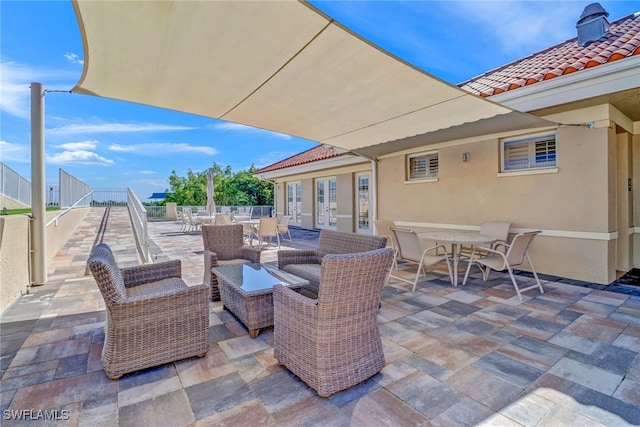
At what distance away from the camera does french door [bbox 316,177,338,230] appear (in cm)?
Answer: 1278

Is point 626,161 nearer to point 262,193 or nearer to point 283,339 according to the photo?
point 283,339

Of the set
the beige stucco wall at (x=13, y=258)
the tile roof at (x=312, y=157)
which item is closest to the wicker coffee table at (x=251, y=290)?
the beige stucco wall at (x=13, y=258)

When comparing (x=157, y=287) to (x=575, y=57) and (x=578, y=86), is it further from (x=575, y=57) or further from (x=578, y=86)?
(x=575, y=57)

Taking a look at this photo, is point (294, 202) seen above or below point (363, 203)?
above

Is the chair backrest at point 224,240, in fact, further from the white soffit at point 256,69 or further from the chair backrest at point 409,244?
the chair backrest at point 409,244

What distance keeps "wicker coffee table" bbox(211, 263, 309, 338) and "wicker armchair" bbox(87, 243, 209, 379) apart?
18.7 inches

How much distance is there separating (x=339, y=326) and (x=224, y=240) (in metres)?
2.91

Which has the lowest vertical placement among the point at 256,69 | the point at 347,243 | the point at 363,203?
the point at 347,243

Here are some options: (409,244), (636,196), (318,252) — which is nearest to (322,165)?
(409,244)

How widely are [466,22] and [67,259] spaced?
32.5 ft

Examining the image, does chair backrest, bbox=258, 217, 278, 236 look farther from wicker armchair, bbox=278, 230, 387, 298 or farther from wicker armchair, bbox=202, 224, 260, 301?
wicker armchair, bbox=278, 230, 387, 298

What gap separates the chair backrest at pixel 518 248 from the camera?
4188mm

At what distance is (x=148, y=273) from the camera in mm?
3354

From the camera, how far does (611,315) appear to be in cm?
357
